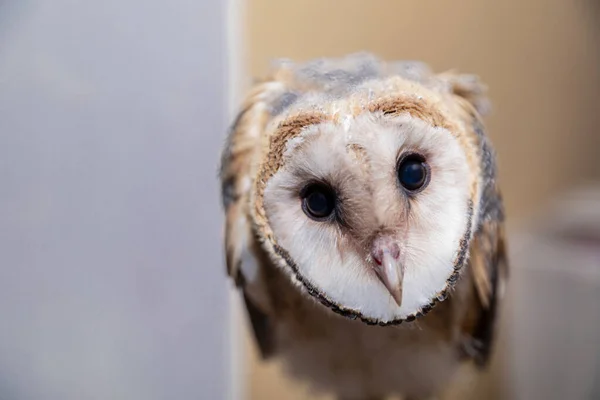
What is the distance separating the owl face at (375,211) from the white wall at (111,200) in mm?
267

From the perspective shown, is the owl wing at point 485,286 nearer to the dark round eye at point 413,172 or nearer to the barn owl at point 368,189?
the barn owl at point 368,189

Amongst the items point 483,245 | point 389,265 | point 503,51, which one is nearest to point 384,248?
point 389,265

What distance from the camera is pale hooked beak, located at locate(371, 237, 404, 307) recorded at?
339 millimetres

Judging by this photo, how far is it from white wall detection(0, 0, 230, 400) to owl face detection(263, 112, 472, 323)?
0.88 ft

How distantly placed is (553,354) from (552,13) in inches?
19.3

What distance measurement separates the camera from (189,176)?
659 millimetres

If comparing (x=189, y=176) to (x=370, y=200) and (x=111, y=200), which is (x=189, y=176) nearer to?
(x=111, y=200)

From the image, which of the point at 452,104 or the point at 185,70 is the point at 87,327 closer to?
the point at 185,70

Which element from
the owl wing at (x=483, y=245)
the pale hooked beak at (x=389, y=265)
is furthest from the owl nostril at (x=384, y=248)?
the owl wing at (x=483, y=245)

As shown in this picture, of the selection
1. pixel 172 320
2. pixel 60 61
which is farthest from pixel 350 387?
pixel 60 61

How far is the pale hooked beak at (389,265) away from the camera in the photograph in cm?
34

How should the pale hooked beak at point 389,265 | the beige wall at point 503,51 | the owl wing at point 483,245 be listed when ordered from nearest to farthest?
the pale hooked beak at point 389,265 < the owl wing at point 483,245 < the beige wall at point 503,51

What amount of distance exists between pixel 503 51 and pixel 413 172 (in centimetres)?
45

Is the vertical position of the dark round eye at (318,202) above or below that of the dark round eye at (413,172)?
below
